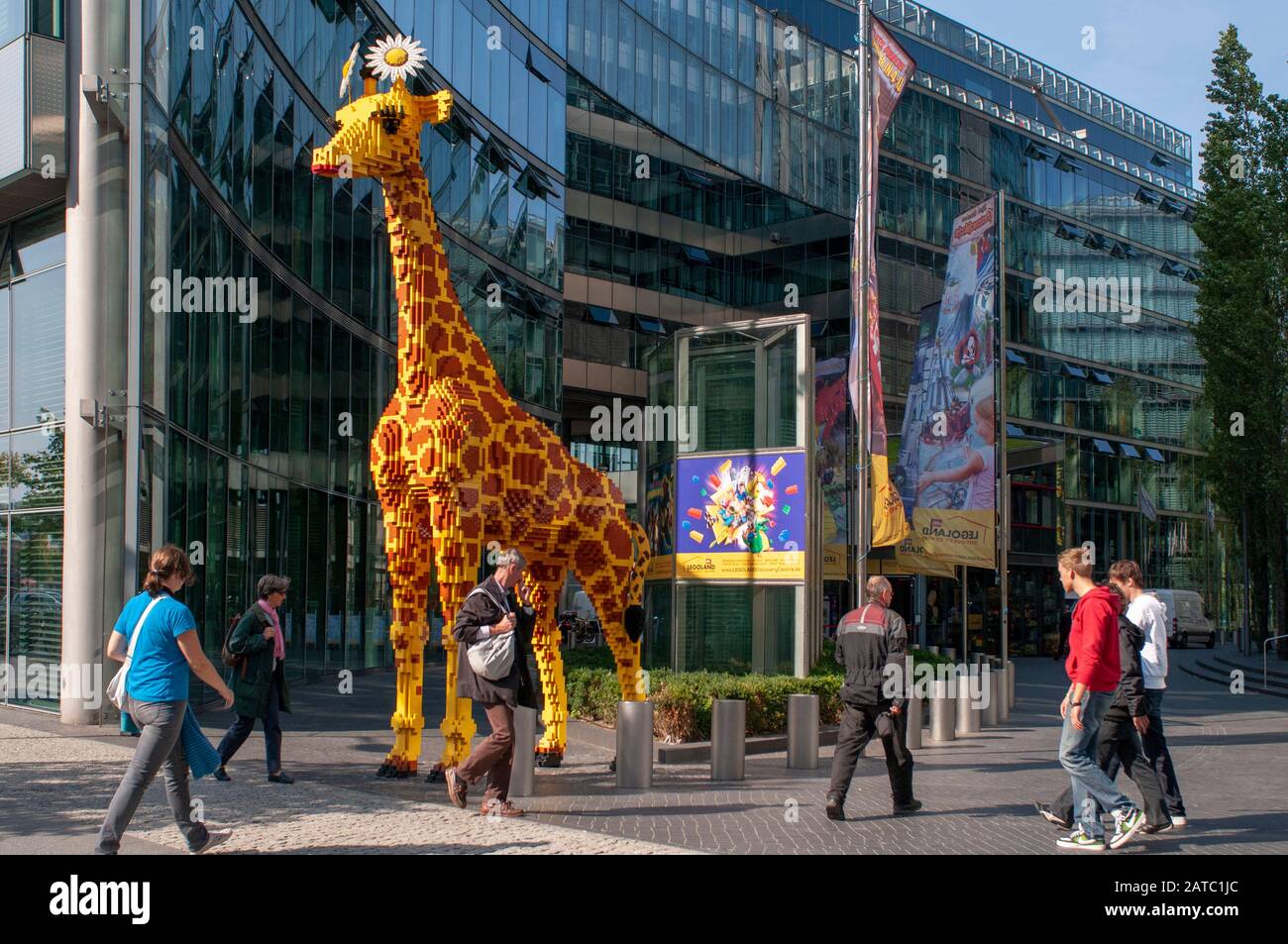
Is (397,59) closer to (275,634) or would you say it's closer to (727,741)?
(275,634)

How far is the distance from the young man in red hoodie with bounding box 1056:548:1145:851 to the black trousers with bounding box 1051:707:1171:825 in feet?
1.93

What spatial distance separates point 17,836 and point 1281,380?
1401 inches

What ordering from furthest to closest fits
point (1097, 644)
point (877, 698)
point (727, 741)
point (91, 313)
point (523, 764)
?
point (91, 313), point (727, 741), point (523, 764), point (877, 698), point (1097, 644)

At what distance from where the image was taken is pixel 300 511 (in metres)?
23.4

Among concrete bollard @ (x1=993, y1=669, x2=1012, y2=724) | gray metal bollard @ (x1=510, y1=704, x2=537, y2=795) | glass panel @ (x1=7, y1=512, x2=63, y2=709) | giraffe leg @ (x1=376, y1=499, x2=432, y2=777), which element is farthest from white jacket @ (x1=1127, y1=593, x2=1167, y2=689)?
glass panel @ (x1=7, y1=512, x2=63, y2=709)

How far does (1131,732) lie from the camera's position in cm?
969

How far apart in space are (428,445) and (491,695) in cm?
239

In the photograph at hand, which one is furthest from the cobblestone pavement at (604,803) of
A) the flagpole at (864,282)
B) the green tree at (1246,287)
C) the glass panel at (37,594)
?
the green tree at (1246,287)

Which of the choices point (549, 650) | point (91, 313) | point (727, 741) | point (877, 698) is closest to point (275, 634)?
point (549, 650)

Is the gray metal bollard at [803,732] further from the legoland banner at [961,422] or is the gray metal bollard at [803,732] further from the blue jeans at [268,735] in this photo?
the legoland banner at [961,422]

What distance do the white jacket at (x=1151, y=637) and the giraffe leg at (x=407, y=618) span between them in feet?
A: 19.1

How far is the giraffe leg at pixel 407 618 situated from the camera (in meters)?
11.1

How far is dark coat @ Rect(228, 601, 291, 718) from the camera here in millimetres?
11180
